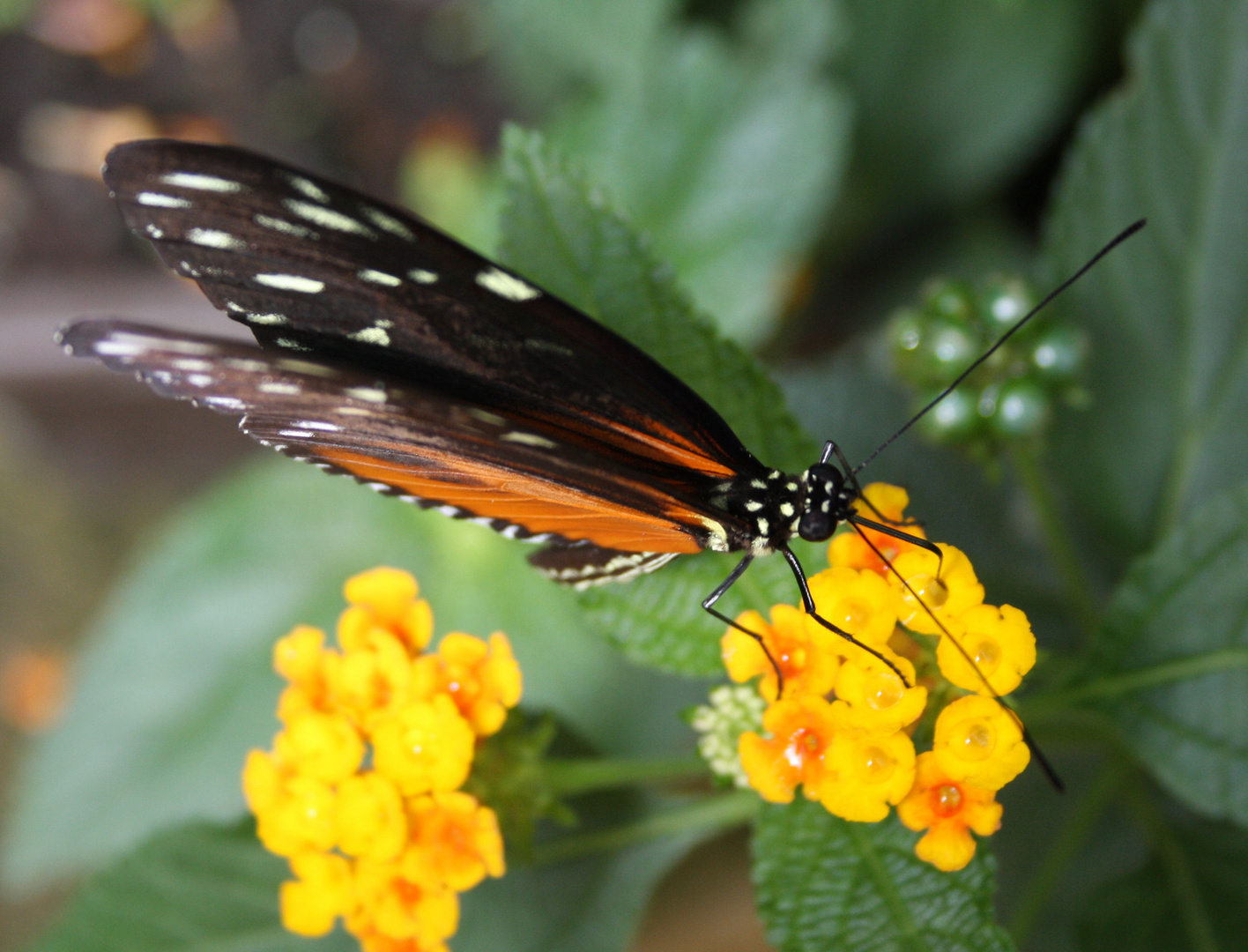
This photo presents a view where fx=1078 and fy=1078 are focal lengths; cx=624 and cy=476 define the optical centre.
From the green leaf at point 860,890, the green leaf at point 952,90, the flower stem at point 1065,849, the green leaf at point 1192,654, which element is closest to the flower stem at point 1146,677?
the green leaf at point 1192,654

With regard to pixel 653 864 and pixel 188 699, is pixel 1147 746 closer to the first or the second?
pixel 653 864

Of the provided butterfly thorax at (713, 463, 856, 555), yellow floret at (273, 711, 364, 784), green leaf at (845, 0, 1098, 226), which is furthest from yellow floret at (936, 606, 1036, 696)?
green leaf at (845, 0, 1098, 226)

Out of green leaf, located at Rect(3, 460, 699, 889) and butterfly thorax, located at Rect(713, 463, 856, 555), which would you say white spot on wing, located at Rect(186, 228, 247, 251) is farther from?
green leaf, located at Rect(3, 460, 699, 889)

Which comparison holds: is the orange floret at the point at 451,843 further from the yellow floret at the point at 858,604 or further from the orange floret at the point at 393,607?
the yellow floret at the point at 858,604

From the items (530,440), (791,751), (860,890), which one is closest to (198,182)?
(530,440)

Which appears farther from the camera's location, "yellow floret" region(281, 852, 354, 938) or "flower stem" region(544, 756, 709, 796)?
"flower stem" region(544, 756, 709, 796)

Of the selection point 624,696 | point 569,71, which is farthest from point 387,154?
point 624,696
